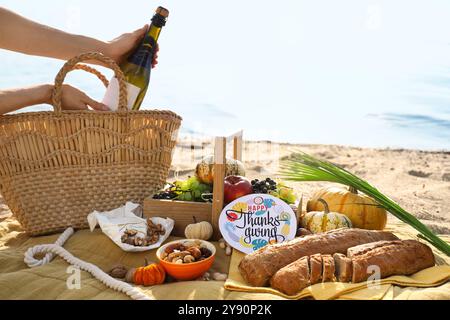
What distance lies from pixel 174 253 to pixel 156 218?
17.8 inches

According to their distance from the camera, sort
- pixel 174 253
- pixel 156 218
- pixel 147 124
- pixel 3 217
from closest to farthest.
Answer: pixel 174 253 < pixel 156 218 < pixel 147 124 < pixel 3 217

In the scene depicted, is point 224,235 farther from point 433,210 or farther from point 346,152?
point 346,152

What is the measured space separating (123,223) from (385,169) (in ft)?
10.0

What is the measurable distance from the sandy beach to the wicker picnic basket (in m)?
0.38

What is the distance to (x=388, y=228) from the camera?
101 inches

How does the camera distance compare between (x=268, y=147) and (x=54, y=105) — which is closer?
(x=54, y=105)

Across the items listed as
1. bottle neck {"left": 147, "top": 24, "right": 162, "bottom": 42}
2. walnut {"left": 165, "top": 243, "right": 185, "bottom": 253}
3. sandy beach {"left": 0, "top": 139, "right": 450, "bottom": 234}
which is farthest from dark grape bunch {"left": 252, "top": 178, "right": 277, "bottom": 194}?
bottle neck {"left": 147, "top": 24, "right": 162, "bottom": 42}

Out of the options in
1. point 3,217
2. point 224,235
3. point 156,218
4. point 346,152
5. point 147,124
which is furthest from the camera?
point 346,152

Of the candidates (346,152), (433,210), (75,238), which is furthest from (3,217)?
(346,152)

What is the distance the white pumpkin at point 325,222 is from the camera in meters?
2.19

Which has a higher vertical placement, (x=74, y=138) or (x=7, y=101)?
(x=7, y=101)

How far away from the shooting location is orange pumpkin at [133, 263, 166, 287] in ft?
5.74

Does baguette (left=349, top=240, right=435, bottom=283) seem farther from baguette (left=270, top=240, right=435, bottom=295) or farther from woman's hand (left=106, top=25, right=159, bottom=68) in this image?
woman's hand (left=106, top=25, right=159, bottom=68)
